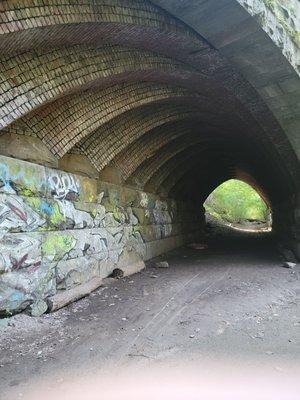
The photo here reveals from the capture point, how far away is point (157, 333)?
5.07 metres

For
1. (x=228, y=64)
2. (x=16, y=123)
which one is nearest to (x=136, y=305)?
(x=16, y=123)

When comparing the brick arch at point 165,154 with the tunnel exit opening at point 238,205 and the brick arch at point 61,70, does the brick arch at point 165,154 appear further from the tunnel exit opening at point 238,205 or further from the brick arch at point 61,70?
the tunnel exit opening at point 238,205

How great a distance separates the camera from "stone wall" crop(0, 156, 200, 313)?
570 centimetres

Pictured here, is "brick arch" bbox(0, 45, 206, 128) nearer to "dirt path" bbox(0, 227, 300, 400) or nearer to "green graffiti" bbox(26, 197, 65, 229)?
"green graffiti" bbox(26, 197, 65, 229)

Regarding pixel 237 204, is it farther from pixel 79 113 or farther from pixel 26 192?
pixel 26 192

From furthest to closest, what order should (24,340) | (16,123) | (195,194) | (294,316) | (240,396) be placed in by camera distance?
(195,194)
(16,123)
(294,316)
(24,340)
(240,396)

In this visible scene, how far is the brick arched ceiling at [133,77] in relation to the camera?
4984mm

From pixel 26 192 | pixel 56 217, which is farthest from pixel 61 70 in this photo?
pixel 56 217

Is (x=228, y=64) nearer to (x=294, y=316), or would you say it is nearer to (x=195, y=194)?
(x=294, y=316)

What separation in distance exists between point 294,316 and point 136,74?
528cm

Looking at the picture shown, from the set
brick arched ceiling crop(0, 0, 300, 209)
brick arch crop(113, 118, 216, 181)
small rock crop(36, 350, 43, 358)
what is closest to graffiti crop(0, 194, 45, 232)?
brick arched ceiling crop(0, 0, 300, 209)

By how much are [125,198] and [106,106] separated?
3.47m

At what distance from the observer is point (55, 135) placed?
22.2 feet

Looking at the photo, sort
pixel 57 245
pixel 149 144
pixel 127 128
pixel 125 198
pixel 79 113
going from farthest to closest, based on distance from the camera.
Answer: pixel 149 144 → pixel 125 198 → pixel 127 128 → pixel 79 113 → pixel 57 245
